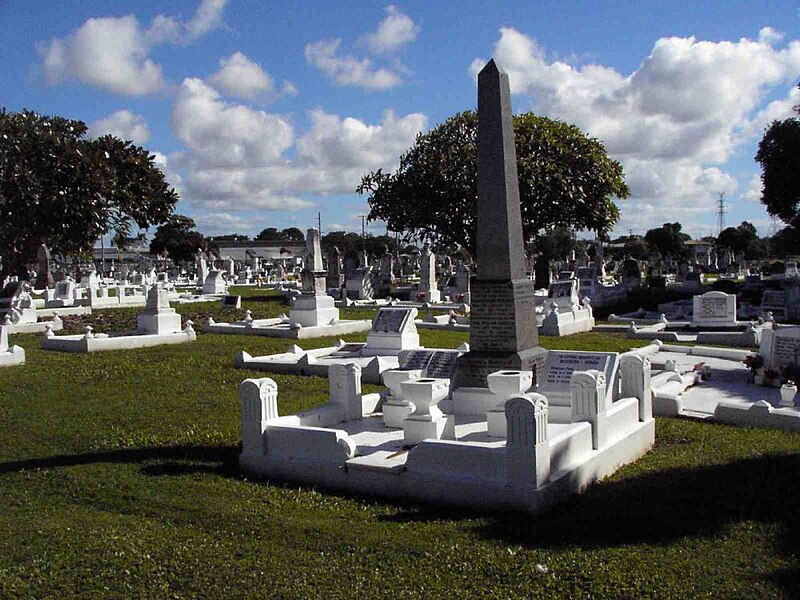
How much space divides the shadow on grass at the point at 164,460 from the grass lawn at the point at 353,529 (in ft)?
0.12

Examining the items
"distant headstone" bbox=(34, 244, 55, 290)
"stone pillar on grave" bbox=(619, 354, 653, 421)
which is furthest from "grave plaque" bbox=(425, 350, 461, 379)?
"distant headstone" bbox=(34, 244, 55, 290)

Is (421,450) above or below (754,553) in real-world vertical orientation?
above

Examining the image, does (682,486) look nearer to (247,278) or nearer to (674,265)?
(247,278)

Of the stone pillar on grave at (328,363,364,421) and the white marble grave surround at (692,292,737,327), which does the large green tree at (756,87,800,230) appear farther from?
the stone pillar on grave at (328,363,364,421)

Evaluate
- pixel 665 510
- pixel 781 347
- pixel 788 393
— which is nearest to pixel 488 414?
pixel 665 510

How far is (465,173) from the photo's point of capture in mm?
34031

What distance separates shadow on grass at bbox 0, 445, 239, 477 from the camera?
28.3 ft

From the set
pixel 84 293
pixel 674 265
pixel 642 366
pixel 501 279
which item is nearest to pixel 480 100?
pixel 501 279

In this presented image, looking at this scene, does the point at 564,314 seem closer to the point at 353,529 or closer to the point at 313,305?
the point at 313,305

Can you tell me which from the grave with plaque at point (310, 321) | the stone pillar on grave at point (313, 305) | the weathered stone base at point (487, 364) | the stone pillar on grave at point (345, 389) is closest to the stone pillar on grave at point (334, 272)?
the grave with plaque at point (310, 321)

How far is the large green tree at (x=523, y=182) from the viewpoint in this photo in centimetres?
3331

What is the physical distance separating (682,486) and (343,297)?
28311mm

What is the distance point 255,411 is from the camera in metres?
8.62

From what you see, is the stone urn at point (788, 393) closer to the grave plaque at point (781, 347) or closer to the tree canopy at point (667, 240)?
the grave plaque at point (781, 347)
